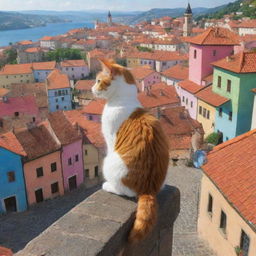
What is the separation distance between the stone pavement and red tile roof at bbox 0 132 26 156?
10.5 m

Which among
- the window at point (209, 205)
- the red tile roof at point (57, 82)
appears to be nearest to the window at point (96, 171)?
the window at point (209, 205)

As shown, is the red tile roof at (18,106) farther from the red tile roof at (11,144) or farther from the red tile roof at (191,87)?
the red tile roof at (191,87)

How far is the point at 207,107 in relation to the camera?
28406 millimetres

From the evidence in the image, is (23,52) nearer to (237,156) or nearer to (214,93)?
(214,93)

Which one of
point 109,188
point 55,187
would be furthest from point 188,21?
point 109,188

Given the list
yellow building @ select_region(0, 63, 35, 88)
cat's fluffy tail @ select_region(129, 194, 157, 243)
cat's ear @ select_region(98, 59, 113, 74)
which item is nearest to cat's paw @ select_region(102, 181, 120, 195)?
cat's fluffy tail @ select_region(129, 194, 157, 243)

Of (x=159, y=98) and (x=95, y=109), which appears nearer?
(x=95, y=109)

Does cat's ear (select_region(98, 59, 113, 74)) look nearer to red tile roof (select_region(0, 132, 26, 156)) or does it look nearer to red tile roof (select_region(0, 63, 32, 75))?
red tile roof (select_region(0, 132, 26, 156))

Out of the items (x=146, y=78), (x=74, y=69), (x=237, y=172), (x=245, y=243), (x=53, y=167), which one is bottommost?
(x=74, y=69)

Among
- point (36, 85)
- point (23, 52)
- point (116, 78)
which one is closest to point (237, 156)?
point (116, 78)

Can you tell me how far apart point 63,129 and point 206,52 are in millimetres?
16464

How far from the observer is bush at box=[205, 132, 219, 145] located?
1031 inches

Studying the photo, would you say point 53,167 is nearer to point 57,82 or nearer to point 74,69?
point 57,82

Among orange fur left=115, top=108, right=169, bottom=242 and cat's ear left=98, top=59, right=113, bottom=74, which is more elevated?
cat's ear left=98, top=59, right=113, bottom=74
